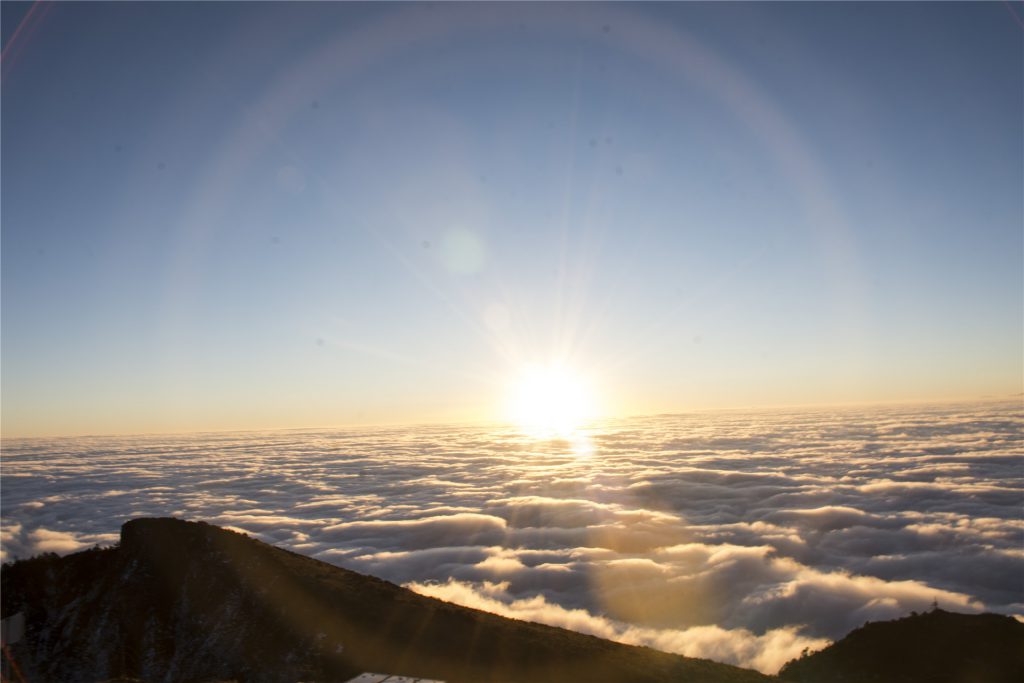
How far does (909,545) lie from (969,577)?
786 centimetres

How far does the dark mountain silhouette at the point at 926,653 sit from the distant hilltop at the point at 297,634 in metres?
0.06

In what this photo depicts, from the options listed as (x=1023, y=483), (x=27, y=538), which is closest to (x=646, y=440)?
(x=1023, y=483)

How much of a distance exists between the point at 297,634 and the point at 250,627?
3.25 metres

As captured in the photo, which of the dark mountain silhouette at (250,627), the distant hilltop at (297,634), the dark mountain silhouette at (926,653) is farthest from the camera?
the dark mountain silhouette at (926,653)

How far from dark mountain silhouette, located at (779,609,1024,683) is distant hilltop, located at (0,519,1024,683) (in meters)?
0.06

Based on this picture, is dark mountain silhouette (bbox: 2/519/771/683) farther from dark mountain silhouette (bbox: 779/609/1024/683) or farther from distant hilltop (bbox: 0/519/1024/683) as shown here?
dark mountain silhouette (bbox: 779/609/1024/683)

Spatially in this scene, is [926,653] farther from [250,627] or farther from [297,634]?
[250,627]

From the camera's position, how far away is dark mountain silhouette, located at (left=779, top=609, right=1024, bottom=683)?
23.4m

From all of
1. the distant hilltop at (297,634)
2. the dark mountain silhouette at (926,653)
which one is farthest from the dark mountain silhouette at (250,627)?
the dark mountain silhouette at (926,653)

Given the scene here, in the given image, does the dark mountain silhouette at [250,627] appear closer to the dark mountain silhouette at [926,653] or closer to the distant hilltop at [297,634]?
the distant hilltop at [297,634]

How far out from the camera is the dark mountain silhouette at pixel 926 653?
2338 cm

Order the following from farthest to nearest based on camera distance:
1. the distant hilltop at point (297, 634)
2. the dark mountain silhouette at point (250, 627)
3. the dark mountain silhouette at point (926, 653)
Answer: the dark mountain silhouette at point (926, 653) → the distant hilltop at point (297, 634) → the dark mountain silhouette at point (250, 627)

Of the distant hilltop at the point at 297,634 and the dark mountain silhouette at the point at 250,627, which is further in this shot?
the distant hilltop at the point at 297,634

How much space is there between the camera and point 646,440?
18600cm
